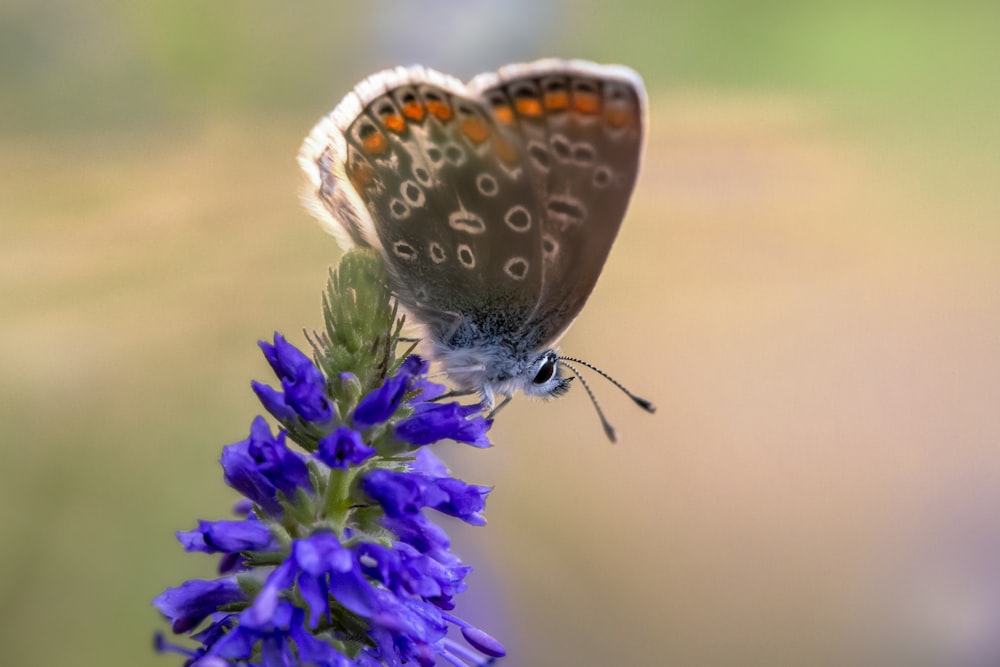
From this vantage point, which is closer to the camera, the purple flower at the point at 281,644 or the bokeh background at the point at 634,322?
the purple flower at the point at 281,644

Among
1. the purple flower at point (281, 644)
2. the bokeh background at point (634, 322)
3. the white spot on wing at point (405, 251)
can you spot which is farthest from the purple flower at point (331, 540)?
the bokeh background at point (634, 322)

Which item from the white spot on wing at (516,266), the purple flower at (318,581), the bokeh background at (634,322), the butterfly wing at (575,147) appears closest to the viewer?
the purple flower at (318,581)

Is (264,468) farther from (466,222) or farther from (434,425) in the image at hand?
(466,222)

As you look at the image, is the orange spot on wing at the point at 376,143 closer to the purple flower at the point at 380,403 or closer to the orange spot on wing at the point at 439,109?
the orange spot on wing at the point at 439,109

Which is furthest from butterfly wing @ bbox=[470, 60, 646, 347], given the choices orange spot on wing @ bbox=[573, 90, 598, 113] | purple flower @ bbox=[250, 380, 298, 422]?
purple flower @ bbox=[250, 380, 298, 422]

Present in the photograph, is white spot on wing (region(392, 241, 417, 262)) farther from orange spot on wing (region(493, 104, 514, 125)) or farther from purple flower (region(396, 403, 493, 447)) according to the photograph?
purple flower (region(396, 403, 493, 447))

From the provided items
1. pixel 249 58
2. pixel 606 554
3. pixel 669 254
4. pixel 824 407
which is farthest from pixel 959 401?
pixel 249 58

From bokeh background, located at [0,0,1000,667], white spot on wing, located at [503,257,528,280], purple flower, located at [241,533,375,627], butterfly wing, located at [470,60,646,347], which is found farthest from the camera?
bokeh background, located at [0,0,1000,667]

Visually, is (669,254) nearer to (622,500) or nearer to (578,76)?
(622,500)
